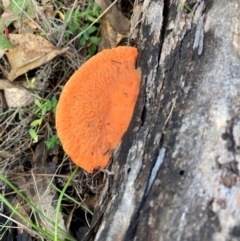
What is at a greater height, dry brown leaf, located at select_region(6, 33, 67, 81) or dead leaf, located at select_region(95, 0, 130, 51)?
dead leaf, located at select_region(95, 0, 130, 51)

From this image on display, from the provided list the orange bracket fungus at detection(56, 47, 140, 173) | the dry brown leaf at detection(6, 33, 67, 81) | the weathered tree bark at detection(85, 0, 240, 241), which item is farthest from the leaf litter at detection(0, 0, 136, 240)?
the weathered tree bark at detection(85, 0, 240, 241)

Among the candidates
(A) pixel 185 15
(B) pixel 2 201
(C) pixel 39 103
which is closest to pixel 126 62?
(A) pixel 185 15

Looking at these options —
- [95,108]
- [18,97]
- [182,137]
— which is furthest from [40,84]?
[182,137]

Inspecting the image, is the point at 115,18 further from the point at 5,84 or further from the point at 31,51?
the point at 5,84

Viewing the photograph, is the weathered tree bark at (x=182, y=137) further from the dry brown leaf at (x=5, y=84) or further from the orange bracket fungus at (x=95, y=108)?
the dry brown leaf at (x=5, y=84)

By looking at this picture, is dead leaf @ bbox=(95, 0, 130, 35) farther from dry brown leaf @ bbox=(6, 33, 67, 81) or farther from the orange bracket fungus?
the orange bracket fungus

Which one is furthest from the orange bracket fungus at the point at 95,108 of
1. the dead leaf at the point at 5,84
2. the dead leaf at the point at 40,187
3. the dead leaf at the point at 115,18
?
the dead leaf at the point at 5,84
